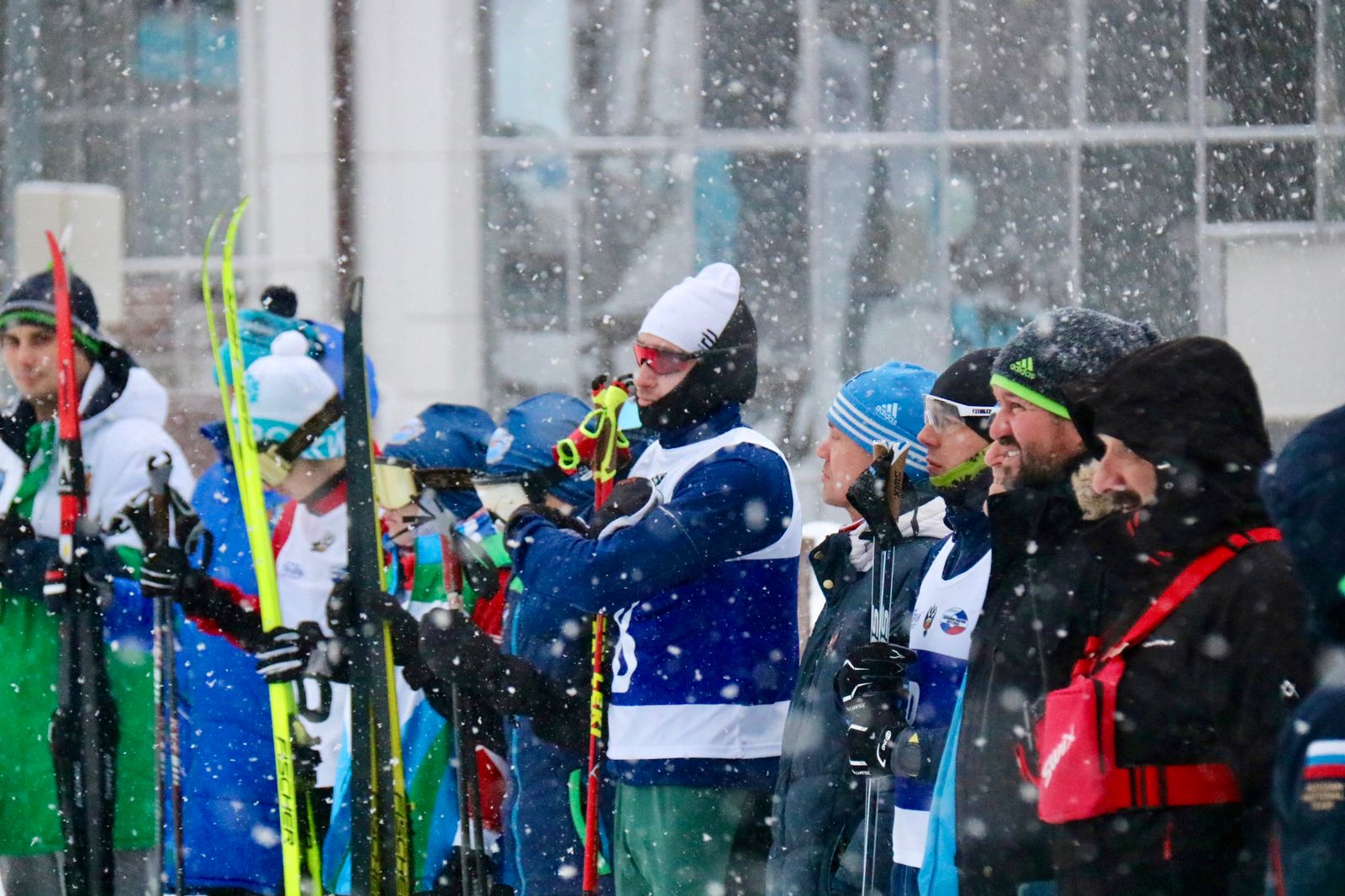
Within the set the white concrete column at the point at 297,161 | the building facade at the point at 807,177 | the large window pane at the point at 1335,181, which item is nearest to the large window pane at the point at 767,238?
the building facade at the point at 807,177

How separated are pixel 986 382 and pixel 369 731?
1630 millimetres

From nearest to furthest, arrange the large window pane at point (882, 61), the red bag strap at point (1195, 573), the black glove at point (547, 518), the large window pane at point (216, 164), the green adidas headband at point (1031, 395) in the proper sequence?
the red bag strap at point (1195, 573) < the green adidas headband at point (1031, 395) < the black glove at point (547, 518) < the large window pane at point (882, 61) < the large window pane at point (216, 164)

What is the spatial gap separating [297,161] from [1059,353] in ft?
27.9

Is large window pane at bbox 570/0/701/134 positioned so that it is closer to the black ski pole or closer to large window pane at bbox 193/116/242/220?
large window pane at bbox 193/116/242/220

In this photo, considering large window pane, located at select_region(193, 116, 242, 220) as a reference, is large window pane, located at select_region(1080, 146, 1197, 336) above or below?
below

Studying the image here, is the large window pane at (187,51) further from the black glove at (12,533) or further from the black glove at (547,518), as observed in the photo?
the black glove at (547,518)

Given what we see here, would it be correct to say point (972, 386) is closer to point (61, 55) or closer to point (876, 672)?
point (876, 672)

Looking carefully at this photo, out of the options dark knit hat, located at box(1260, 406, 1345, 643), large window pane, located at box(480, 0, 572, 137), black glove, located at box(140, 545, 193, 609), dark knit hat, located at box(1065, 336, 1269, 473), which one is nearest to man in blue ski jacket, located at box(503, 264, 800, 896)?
black glove, located at box(140, 545, 193, 609)

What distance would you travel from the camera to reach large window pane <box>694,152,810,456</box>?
10.7 metres

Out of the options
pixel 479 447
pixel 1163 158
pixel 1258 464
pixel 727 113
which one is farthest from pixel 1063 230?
pixel 1258 464

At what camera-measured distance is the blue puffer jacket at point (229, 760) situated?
4.18m

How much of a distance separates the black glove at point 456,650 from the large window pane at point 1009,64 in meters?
7.55

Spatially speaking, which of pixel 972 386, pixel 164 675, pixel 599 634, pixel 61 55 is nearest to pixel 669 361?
pixel 599 634

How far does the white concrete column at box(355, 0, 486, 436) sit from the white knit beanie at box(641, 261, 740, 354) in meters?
6.93
